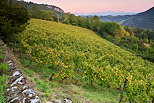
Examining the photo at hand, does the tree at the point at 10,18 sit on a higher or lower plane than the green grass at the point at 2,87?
higher

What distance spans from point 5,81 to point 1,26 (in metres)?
5.71

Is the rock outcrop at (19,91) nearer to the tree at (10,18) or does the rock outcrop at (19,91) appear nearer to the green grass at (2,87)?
the green grass at (2,87)

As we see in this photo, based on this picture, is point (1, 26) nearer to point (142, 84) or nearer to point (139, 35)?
point (142, 84)

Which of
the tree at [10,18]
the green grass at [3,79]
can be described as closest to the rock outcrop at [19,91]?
the green grass at [3,79]

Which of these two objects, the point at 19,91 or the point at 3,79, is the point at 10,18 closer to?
the point at 3,79

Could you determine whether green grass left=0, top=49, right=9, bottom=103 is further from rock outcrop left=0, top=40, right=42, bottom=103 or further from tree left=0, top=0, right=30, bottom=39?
tree left=0, top=0, right=30, bottom=39

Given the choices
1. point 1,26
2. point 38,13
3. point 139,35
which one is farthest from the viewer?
point 139,35

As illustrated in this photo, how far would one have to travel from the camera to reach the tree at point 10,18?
9.75 m

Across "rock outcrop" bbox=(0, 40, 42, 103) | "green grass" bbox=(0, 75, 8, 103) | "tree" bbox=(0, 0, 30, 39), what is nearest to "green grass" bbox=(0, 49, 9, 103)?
"green grass" bbox=(0, 75, 8, 103)

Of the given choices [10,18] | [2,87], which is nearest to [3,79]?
[2,87]

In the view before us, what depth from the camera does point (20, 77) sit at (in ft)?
19.2

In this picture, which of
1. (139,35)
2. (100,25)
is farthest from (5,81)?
(139,35)

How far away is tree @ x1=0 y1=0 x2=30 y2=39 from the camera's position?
32.0ft

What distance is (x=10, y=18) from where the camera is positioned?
1190 cm
